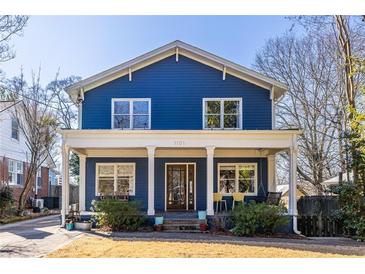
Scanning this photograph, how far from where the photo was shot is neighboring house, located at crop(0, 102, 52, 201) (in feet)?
82.0

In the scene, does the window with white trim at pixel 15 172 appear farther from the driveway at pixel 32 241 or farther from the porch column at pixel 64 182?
the porch column at pixel 64 182

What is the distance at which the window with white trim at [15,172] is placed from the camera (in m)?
26.5

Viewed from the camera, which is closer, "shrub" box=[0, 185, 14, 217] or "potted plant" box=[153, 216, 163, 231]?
"potted plant" box=[153, 216, 163, 231]

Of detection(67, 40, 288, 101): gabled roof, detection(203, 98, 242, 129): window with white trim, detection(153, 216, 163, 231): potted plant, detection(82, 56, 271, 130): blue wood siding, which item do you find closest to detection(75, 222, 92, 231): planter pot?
detection(153, 216, 163, 231): potted plant

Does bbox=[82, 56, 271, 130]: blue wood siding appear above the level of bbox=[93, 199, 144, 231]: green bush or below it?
above

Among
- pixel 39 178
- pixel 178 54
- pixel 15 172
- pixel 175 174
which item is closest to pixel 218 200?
pixel 175 174

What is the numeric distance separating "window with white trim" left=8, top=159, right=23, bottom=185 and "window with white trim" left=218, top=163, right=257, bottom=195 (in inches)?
567

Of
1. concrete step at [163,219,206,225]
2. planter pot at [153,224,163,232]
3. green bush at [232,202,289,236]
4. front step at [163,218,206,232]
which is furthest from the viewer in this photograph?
concrete step at [163,219,206,225]

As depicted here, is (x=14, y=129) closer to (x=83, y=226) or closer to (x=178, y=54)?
(x=178, y=54)

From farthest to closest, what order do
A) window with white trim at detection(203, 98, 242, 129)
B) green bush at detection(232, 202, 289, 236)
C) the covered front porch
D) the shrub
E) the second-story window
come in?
the second-story window < the shrub < the covered front porch < window with white trim at detection(203, 98, 242, 129) < green bush at detection(232, 202, 289, 236)

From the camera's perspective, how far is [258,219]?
14.2 m

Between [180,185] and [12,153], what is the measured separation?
1327 centimetres

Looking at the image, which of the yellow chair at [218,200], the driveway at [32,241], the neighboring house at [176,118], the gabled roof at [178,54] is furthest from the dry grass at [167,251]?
the gabled roof at [178,54]

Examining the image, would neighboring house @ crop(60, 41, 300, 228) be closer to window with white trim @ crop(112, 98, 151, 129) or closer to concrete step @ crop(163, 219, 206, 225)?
window with white trim @ crop(112, 98, 151, 129)
